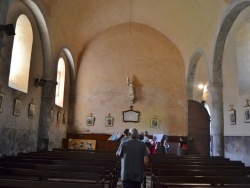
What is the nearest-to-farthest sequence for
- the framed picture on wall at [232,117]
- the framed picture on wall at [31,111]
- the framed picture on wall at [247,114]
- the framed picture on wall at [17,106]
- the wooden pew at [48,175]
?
the wooden pew at [48,175] < the framed picture on wall at [17,106] < the framed picture on wall at [247,114] < the framed picture on wall at [31,111] < the framed picture on wall at [232,117]

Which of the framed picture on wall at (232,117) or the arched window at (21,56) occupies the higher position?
the arched window at (21,56)

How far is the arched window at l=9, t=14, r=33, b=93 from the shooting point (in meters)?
10.5

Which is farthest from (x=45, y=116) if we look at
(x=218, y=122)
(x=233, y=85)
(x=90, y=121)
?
(x=233, y=85)

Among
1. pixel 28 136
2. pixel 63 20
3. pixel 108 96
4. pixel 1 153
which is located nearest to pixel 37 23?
pixel 63 20

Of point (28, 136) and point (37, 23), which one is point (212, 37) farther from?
point (28, 136)

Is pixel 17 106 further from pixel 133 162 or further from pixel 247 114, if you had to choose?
pixel 247 114

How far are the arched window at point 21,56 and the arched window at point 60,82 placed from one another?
4862mm

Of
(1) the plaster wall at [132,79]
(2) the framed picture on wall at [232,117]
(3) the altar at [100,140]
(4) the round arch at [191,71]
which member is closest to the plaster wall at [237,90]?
(2) the framed picture on wall at [232,117]

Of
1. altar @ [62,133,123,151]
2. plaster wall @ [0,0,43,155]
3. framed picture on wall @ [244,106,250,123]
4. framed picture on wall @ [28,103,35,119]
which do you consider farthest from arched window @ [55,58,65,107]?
framed picture on wall @ [244,106,250,123]

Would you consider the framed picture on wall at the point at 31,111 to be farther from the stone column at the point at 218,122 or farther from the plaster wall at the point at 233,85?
the plaster wall at the point at 233,85

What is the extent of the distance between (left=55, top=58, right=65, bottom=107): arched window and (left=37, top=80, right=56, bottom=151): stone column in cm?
309

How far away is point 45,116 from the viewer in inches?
491

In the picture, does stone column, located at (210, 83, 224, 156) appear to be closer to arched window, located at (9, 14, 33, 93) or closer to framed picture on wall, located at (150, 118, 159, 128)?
framed picture on wall, located at (150, 118, 159, 128)

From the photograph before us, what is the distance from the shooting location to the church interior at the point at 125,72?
1067 centimetres
